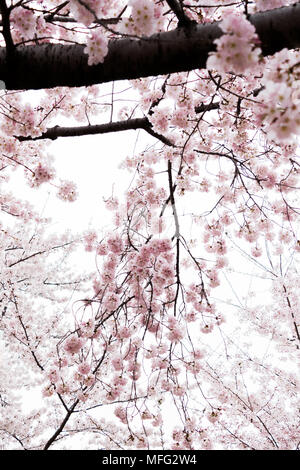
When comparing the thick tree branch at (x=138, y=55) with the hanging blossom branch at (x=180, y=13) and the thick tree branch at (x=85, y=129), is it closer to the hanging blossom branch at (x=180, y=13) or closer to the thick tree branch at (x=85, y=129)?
the hanging blossom branch at (x=180, y=13)

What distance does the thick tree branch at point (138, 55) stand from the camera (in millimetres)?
1496

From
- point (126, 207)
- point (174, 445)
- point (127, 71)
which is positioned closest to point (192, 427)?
point (174, 445)

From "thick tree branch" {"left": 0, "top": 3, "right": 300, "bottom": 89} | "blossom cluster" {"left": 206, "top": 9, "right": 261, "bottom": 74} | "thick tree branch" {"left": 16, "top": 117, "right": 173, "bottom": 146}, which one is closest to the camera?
"blossom cluster" {"left": 206, "top": 9, "right": 261, "bottom": 74}

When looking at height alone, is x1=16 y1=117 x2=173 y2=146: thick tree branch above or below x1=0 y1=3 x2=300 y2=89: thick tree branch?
above

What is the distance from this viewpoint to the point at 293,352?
6.86 metres

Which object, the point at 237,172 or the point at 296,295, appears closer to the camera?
the point at 237,172

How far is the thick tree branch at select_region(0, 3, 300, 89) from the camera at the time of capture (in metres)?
1.50

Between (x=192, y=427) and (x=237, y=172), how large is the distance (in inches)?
107

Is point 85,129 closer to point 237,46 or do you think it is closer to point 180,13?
point 180,13

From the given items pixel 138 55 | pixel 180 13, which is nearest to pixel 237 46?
pixel 180 13

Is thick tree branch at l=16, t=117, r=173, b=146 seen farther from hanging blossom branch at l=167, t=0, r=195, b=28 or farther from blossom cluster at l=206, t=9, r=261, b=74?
blossom cluster at l=206, t=9, r=261, b=74

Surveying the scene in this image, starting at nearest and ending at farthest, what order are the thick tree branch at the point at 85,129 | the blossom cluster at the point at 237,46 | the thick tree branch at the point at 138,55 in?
the blossom cluster at the point at 237,46
the thick tree branch at the point at 138,55
the thick tree branch at the point at 85,129

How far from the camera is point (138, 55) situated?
1.61m
